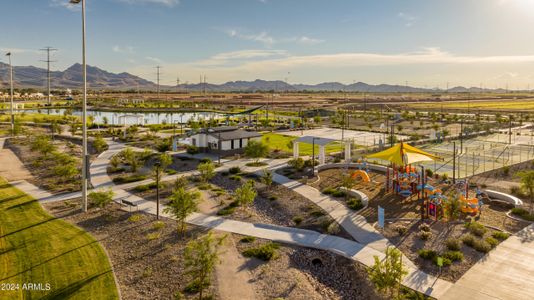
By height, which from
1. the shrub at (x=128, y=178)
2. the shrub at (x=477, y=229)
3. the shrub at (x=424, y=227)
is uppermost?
the shrub at (x=128, y=178)

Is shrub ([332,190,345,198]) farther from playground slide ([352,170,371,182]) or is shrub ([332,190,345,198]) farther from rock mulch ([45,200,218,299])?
rock mulch ([45,200,218,299])

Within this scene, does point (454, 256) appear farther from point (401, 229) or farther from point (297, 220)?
point (297, 220)

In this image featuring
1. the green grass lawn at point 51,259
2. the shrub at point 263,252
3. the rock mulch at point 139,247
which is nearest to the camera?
the green grass lawn at point 51,259

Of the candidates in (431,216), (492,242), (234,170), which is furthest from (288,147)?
(492,242)

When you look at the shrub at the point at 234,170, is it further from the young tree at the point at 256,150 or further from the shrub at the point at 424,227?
the shrub at the point at 424,227

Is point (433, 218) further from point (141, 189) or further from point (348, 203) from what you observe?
point (141, 189)

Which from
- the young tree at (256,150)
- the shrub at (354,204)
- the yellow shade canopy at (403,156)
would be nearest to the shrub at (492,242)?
the shrub at (354,204)
